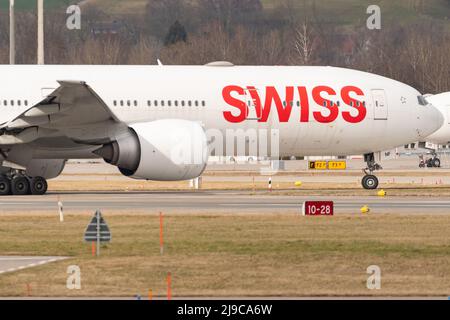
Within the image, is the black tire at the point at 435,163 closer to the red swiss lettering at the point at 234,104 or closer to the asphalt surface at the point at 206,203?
the red swiss lettering at the point at 234,104

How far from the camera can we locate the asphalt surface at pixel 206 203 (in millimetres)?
35625

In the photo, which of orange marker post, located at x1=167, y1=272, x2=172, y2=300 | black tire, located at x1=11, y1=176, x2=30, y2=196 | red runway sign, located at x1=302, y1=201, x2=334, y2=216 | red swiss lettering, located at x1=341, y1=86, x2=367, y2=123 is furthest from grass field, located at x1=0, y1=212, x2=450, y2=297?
red swiss lettering, located at x1=341, y1=86, x2=367, y2=123

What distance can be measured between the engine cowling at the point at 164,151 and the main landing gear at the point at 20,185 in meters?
3.69

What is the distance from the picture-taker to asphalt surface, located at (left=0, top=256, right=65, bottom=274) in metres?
22.9

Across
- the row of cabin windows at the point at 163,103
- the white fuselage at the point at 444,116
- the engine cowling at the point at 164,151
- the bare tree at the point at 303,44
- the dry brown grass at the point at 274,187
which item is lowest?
the dry brown grass at the point at 274,187

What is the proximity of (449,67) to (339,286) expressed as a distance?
111083mm

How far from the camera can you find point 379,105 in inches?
1784

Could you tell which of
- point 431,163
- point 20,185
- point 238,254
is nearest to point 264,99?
point 20,185

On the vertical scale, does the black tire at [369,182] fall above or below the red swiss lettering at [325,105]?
below

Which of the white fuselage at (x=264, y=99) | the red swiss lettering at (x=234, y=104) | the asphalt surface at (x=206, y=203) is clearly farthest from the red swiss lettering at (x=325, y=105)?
the asphalt surface at (x=206, y=203)
